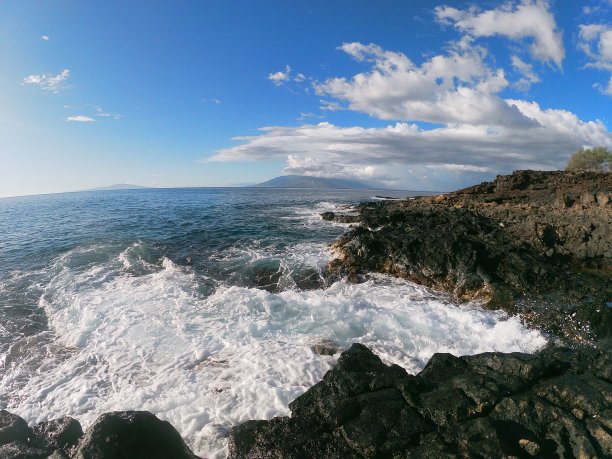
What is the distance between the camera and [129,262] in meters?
24.5

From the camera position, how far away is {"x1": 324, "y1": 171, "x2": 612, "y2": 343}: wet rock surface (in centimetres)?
1518

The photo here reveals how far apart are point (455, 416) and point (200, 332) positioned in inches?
411

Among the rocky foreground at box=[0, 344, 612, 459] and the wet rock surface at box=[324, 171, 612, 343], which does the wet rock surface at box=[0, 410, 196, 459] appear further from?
the wet rock surface at box=[324, 171, 612, 343]

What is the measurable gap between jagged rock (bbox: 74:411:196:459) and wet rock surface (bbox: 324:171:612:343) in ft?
47.0

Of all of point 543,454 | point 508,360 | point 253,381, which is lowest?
point 253,381

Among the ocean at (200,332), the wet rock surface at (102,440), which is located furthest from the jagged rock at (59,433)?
the ocean at (200,332)

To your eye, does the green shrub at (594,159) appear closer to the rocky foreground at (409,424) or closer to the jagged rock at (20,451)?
the rocky foreground at (409,424)

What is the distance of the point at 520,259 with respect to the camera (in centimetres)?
1931

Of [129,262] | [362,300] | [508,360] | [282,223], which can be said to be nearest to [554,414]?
[508,360]

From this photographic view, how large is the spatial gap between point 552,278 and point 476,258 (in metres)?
3.74

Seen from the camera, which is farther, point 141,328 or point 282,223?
point 282,223

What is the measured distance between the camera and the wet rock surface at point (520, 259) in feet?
49.8

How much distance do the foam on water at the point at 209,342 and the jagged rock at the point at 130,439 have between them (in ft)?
4.02

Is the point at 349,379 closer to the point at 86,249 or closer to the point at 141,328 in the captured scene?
the point at 141,328
